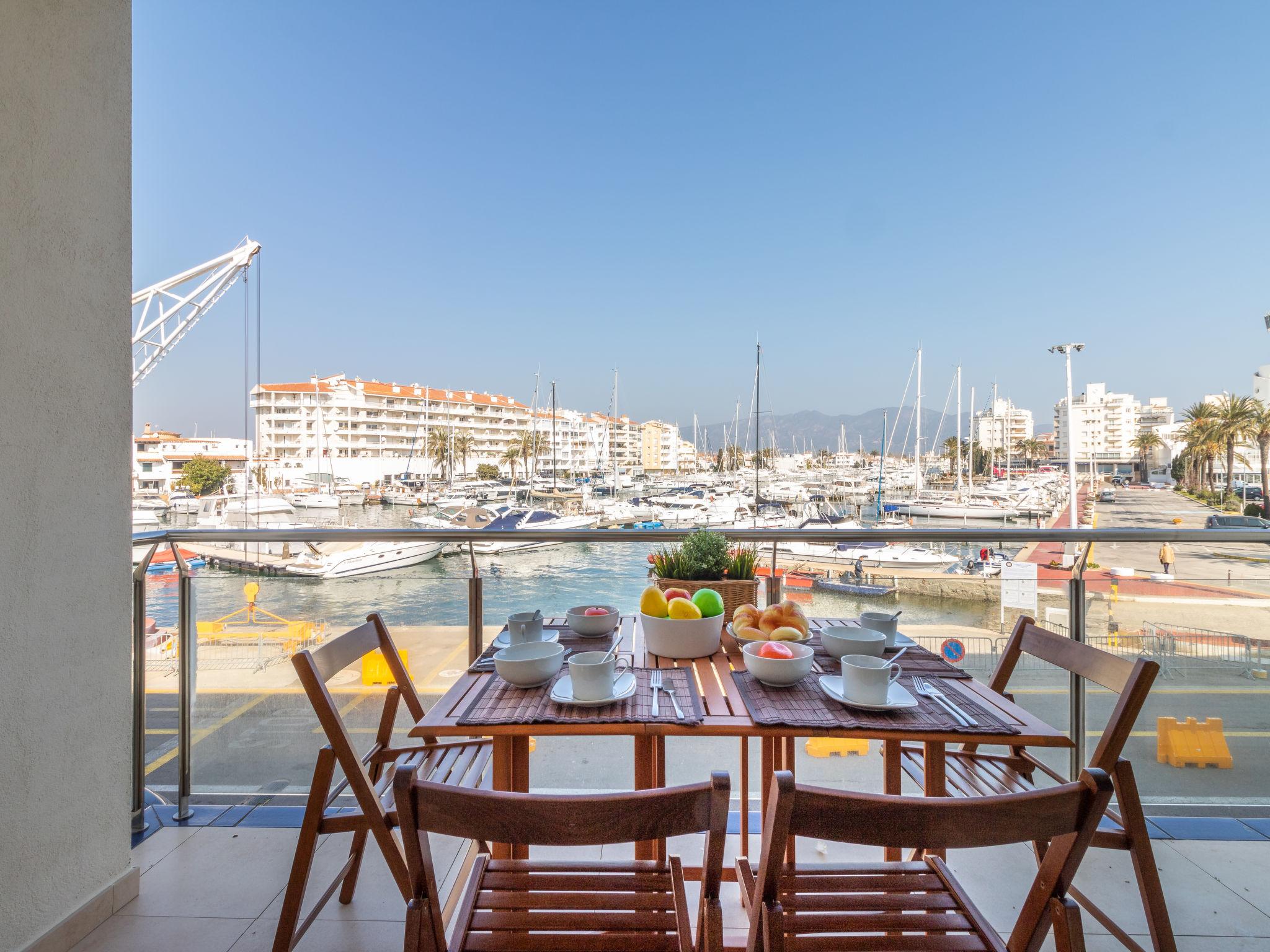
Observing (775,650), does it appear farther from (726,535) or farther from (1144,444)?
(1144,444)

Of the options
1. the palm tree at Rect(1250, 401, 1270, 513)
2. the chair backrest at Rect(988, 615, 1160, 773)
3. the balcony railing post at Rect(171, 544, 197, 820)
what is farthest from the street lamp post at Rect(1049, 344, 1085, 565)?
the balcony railing post at Rect(171, 544, 197, 820)

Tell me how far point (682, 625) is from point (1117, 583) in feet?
5.97

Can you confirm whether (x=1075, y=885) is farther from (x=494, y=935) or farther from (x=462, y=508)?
(x=462, y=508)

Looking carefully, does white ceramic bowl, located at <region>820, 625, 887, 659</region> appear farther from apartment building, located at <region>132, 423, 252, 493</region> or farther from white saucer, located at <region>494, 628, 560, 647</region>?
apartment building, located at <region>132, 423, 252, 493</region>

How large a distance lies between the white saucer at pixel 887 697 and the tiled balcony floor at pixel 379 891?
0.82m

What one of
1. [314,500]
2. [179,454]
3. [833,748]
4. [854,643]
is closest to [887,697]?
[854,643]

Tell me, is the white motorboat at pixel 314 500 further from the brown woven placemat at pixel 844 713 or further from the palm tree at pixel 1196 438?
the palm tree at pixel 1196 438

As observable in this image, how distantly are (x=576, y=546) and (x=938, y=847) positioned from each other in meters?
1.74

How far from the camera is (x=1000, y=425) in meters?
35.1

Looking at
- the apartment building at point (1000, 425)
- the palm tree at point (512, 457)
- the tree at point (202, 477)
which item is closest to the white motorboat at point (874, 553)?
the tree at point (202, 477)

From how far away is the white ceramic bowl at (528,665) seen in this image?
149 centimetres

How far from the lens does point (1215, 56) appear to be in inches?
450

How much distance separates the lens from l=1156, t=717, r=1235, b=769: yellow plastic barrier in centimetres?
238

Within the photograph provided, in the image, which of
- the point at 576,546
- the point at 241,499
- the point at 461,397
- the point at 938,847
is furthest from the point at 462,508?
the point at 938,847
